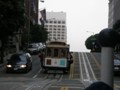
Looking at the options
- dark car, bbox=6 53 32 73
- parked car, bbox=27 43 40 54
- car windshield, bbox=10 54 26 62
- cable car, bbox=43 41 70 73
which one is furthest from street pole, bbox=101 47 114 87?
→ parked car, bbox=27 43 40 54

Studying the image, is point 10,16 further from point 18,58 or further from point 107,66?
point 107,66

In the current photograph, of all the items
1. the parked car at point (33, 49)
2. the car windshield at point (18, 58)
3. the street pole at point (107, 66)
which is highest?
the street pole at point (107, 66)

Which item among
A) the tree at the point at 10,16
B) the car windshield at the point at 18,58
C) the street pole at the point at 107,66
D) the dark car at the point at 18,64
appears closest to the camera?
the street pole at the point at 107,66

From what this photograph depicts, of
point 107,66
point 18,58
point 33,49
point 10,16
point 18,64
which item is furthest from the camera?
point 33,49

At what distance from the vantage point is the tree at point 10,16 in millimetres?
46375

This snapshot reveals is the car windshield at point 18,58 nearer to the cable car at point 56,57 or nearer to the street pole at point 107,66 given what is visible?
the cable car at point 56,57

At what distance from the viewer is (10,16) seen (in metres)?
47.8

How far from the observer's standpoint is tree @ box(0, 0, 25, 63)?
46375 mm

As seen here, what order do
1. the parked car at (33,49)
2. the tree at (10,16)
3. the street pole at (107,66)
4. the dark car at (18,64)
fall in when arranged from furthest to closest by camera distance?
the parked car at (33,49) < the tree at (10,16) < the dark car at (18,64) < the street pole at (107,66)

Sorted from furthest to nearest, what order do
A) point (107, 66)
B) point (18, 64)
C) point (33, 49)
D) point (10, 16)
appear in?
point (33, 49), point (10, 16), point (18, 64), point (107, 66)

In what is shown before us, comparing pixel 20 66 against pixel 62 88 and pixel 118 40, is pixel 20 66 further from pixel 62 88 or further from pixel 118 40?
pixel 118 40

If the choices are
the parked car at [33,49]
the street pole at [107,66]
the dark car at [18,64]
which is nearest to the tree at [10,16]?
the dark car at [18,64]

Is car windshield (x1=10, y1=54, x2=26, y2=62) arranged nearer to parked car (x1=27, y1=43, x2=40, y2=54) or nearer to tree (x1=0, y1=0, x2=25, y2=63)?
tree (x1=0, y1=0, x2=25, y2=63)

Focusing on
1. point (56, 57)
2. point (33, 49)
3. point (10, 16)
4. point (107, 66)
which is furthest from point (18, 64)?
point (107, 66)
